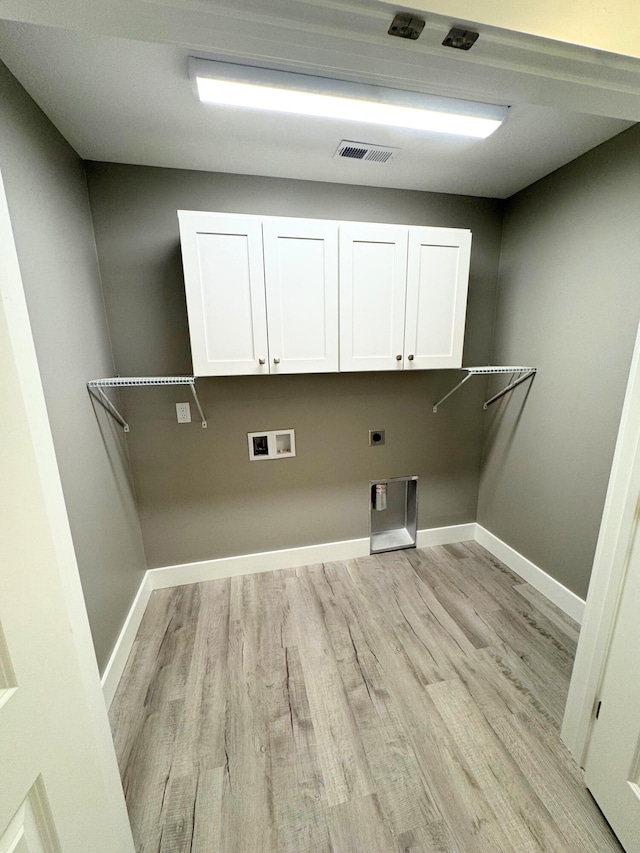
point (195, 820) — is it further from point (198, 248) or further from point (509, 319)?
point (509, 319)

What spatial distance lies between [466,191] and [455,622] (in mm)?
2669

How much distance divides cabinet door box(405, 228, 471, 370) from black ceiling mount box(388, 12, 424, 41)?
52.1 inches

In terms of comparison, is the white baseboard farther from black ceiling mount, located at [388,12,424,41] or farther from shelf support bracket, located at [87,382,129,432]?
black ceiling mount, located at [388,12,424,41]

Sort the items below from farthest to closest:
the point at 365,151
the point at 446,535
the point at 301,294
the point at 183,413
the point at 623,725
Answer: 1. the point at 446,535
2. the point at 183,413
3. the point at 301,294
4. the point at 365,151
5. the point at 623,725

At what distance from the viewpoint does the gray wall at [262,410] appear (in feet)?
5.99

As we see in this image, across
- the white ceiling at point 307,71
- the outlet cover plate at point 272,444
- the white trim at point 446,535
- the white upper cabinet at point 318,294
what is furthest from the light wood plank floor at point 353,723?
the white ceiling at point 307,71

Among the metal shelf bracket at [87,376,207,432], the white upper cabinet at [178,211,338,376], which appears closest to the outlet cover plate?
the white upper cabinet at [178,211,338,376]

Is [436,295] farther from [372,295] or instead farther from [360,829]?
[360,829]

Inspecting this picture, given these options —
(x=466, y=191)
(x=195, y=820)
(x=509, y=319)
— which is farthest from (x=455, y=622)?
(x=466, y=191)

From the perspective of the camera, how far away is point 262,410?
2.14 metres

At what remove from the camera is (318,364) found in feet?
6.09

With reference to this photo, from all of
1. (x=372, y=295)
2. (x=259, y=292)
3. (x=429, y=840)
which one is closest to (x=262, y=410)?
(x=259, y=292)

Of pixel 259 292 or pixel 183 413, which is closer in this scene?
pixel 259 292

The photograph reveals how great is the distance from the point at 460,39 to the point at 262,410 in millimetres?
1784
